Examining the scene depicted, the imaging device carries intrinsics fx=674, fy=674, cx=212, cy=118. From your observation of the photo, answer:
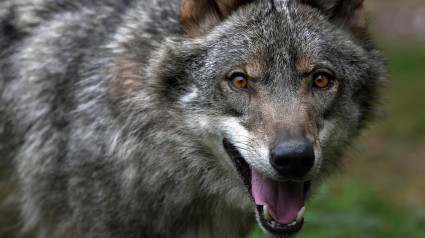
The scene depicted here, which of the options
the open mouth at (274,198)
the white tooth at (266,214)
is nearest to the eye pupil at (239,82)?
the open mouth at (274,198)

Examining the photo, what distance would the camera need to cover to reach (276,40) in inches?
170

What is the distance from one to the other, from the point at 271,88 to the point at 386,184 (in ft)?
15.6

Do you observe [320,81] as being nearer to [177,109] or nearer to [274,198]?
[274,198]

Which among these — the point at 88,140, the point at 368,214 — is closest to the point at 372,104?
the point at 88,140

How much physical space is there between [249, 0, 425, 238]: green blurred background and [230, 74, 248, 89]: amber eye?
1.18 meters

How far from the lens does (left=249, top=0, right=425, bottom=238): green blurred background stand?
6.86m

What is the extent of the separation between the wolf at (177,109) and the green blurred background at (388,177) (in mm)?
703

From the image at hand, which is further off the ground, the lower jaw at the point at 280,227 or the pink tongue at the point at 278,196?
the pink tongue at the point at 278,196

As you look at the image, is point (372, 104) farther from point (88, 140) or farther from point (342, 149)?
point (88, 140)

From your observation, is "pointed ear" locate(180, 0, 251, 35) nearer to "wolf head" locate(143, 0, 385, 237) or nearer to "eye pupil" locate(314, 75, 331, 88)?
"wolf head" locate(143, 0, 385, 237)

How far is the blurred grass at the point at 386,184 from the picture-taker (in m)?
6.87

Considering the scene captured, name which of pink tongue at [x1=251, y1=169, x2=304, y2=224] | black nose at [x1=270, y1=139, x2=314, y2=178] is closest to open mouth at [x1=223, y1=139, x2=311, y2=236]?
pink tongue at [x1=251, y1=169, x2=304, y2=224]

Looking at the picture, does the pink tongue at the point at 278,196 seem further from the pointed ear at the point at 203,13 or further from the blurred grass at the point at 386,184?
the pointed ear at the point at 203,13

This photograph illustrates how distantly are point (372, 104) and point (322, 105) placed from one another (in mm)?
703
